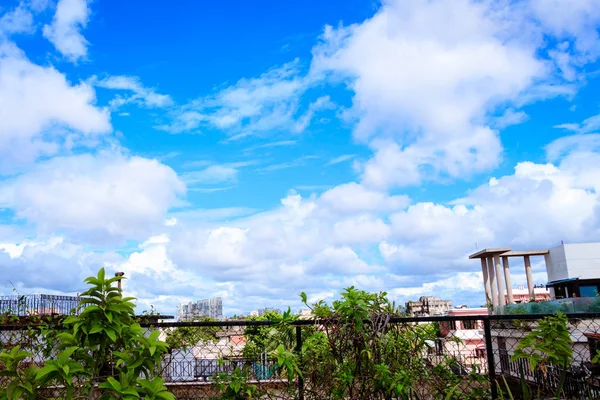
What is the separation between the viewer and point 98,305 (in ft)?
10.2

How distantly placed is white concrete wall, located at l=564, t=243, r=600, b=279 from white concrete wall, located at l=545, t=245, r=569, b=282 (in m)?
0.25

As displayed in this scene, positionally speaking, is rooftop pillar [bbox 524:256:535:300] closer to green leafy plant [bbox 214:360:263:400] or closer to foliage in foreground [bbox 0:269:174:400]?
green leafy plant [bbox 214:360:263:400]

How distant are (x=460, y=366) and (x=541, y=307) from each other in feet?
37.5

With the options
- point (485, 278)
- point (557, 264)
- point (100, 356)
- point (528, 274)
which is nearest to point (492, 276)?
point (485, 278)

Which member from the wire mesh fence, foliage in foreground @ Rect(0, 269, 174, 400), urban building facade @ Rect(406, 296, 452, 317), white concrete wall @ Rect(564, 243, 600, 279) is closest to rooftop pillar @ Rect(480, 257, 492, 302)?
urban building facade @ Rect(406, 296, 452, 317)

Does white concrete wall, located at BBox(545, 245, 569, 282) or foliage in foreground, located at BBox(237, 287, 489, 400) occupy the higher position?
white concrete wall, located at BBox(545, 245, 569, 282)

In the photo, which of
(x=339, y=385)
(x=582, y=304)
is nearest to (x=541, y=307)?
(x=582, y=304)

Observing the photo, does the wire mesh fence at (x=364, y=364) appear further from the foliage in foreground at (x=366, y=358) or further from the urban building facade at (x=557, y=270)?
the urban building facade at (x=557, y=270)

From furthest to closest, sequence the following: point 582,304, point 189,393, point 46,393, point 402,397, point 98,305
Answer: point 582,304 < point 189,393 < point 402,397 < point 46,393 < point 98,305

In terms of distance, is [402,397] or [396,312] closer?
[402,397]

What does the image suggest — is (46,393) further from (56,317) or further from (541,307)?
(541,307)

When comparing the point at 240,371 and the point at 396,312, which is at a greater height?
the point at 396,312

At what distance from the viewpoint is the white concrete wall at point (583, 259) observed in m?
25.3

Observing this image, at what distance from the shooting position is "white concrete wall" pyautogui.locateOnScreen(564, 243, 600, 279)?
25.3 m
